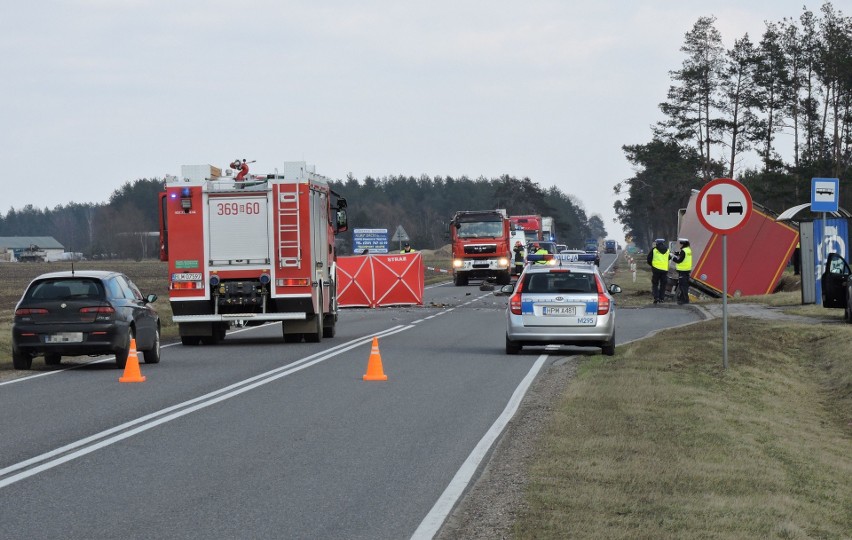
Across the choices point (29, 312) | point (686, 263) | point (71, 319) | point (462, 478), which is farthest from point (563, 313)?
point (686, 263)

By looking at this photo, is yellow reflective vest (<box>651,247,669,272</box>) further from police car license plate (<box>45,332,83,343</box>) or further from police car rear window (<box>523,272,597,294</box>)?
police car license plate (<box>45,332,83,343</box>)

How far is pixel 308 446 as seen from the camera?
438 inches

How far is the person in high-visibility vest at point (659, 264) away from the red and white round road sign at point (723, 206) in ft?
65.5

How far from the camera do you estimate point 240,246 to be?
2395cm

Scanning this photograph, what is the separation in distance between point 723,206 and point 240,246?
1020cm

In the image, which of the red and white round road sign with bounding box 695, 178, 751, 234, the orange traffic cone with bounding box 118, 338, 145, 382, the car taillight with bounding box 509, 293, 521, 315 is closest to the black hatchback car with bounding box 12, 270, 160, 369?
the orange traffic cone with bounding box 118, 338, 145, 382

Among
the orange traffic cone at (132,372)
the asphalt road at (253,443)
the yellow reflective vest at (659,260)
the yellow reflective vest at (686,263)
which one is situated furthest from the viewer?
the yellow reflective vest at (659,260)

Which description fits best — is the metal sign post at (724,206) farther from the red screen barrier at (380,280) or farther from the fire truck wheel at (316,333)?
the red screen barrier at (380,280)

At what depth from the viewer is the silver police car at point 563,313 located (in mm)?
20422

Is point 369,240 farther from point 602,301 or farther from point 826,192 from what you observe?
point 602,301

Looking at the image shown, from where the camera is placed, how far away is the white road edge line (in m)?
7.67

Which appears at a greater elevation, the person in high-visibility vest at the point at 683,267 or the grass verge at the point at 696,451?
the person in high-visibility vest at the point at 683,267

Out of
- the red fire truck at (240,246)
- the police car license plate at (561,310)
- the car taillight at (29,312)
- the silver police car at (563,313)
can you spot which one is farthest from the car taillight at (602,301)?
the car taillight at (29,312)

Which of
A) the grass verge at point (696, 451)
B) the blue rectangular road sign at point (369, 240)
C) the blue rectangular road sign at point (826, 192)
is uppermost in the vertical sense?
the blue rectangular road sign at point (826, 192)
